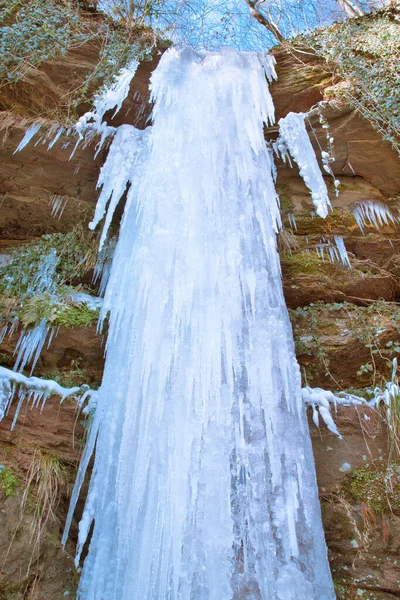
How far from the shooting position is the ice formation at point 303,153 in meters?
4.64

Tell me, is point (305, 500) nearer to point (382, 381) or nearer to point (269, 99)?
point (382, 381)

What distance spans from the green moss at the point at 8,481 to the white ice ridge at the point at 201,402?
0.44m

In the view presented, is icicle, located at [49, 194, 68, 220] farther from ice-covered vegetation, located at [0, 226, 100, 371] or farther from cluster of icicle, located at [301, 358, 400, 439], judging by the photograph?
cluster of icicle, located at [301, 358, 400, 439]

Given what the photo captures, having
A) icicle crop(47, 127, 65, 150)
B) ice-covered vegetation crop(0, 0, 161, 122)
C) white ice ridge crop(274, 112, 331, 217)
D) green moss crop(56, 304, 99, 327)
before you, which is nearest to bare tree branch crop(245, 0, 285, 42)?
ice-covered vegetation crop(0, 0, 161, 122)

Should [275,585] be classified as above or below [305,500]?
below

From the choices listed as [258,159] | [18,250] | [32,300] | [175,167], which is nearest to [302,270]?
[258,159]

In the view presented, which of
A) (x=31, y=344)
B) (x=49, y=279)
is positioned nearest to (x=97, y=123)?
(x=49, y=279)

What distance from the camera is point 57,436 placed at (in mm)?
3523

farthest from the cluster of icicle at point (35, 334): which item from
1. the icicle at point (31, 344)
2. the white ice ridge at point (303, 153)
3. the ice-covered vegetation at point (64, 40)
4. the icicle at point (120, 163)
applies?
the white ice ridge at point (303, 153)

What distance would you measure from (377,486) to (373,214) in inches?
113

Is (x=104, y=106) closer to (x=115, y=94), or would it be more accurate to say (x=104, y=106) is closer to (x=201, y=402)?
(x=115, y=94)

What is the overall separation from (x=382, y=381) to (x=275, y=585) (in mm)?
1993

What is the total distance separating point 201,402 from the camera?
302 cm

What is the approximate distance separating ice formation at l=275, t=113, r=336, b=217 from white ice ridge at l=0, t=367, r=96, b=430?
2936mm
